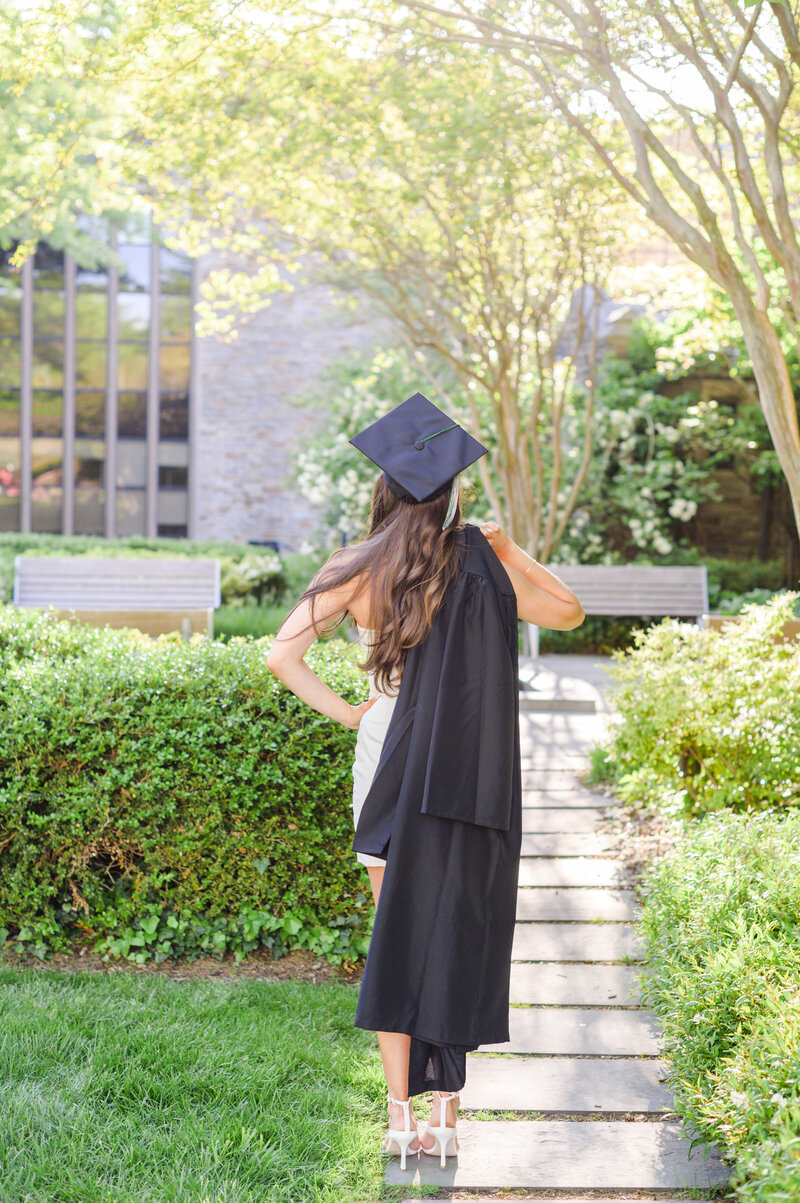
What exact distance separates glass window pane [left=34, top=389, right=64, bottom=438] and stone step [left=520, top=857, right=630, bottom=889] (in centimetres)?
1894

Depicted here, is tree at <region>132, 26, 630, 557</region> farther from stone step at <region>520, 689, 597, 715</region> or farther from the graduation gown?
the graduation gown

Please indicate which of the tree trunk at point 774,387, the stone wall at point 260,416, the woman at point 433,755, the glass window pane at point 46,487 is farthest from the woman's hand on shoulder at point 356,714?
the glass window pane at point 46,487

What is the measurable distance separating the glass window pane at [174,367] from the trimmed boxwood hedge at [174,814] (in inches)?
721

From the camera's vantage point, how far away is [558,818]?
4.96 meters

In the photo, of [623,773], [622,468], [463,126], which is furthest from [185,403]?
[623,773]

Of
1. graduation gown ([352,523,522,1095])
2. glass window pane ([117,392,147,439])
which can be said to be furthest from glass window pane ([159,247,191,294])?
graduation gown ([352,523,522,1095])

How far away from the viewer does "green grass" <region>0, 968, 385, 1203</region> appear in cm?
236

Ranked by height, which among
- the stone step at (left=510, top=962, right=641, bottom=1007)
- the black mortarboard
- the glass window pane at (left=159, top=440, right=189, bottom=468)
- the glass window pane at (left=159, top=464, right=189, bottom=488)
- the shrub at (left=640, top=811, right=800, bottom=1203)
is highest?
the glass window pane at (left=159, top=440, right=189, bottom=468)

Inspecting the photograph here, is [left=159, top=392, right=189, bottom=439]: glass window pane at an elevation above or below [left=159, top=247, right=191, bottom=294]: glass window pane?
below

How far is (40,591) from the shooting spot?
9.90m

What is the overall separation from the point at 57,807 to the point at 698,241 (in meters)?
3.52

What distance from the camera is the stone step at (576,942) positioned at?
149 inches

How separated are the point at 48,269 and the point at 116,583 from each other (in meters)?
13.6

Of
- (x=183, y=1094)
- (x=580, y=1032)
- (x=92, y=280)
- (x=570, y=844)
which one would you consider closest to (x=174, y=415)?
(x=92, y=280)
